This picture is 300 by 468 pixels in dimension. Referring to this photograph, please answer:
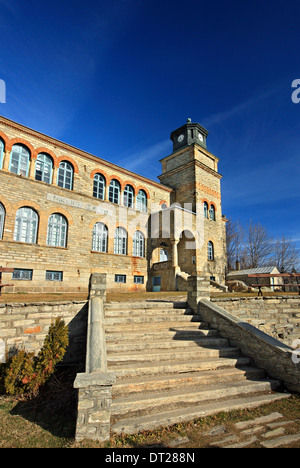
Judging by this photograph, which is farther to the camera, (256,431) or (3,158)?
(3,158)

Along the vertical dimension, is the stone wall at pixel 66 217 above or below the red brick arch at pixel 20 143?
below

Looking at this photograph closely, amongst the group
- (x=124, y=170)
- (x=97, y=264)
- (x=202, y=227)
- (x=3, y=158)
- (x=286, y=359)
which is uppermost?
(x=124, y=170)

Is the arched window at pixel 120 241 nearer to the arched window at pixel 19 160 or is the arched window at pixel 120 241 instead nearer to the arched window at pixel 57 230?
the arched window at pixel 57 230

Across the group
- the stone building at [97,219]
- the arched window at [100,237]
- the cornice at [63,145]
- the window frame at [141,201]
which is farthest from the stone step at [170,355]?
the window frame at [141,201]

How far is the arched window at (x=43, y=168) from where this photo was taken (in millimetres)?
14117

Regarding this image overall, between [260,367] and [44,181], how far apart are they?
529 inches

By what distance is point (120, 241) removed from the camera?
56.3ft

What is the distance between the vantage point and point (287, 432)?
11.9ft

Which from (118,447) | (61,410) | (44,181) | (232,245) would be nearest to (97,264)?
(44,181)

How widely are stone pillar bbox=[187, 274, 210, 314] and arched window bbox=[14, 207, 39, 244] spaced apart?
368 inches

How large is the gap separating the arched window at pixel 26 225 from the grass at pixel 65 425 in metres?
9.34

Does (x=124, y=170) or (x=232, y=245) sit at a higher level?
(x=124, y=170)

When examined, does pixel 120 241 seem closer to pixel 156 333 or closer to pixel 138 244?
pixel 138 244

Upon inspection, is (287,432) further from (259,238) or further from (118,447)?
(259,238)
